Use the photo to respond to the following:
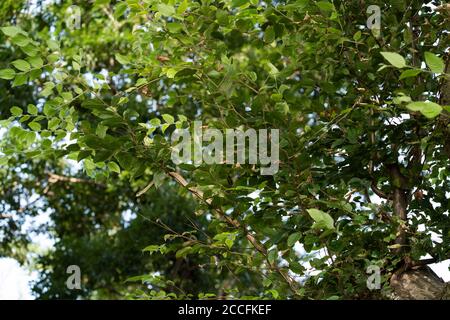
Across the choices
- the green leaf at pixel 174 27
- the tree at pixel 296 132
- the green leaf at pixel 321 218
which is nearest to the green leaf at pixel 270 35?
the tree at pixel 296 132

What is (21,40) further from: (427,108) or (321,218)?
(427,108)

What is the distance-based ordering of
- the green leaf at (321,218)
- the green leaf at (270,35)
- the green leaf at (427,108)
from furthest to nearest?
the green leaf at (270,35), the green leaf at (321,218), the green leaf at (427,108)

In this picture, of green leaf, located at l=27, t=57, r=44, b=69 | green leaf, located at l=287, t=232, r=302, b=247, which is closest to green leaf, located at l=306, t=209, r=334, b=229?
green leaf, located at l=287, t=232, r=302, b=247

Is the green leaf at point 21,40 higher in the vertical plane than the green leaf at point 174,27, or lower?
lower

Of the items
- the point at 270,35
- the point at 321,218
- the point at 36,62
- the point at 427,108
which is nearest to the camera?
the point at 427,108

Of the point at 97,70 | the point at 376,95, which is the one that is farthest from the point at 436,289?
the point at 97,70

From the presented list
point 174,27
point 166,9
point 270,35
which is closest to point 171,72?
point 174,27

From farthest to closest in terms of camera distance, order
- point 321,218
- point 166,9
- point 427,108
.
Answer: point 166,9, point 321,218, point 427,108

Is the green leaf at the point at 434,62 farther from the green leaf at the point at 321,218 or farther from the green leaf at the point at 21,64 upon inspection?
the green leaf at the point at 21,64

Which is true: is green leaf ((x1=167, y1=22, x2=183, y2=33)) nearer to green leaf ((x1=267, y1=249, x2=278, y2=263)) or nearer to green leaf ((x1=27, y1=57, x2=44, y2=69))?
green leaf ((x1=27, y1=57, x2=44, y2=69))

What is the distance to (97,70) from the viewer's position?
34.1 feet

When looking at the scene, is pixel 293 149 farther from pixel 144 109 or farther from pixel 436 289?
pixel 144 109

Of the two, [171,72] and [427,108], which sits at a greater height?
[171,72]

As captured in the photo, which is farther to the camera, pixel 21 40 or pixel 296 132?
pixel 296 132
